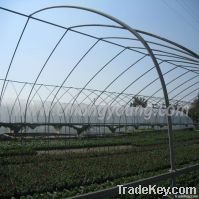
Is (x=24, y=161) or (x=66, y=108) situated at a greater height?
(x=66, y=108)

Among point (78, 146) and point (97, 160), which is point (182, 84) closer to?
point (78, 146)

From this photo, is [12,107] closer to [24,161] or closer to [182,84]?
[182,84]

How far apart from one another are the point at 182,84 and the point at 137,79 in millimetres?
5698

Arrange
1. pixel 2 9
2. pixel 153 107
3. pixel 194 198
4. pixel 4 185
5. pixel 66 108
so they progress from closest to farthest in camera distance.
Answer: pixel 194 198 → pixel 4 185 → pixel 2 9 → pixel 66 108 → pixel 153 107

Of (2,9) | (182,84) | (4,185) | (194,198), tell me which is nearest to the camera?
(194,198)

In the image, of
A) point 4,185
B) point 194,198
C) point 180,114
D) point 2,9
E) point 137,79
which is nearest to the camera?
point 194,198

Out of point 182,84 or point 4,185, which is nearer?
point 4,185

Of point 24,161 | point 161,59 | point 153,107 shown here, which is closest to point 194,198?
point 24,161

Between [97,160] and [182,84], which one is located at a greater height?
[182,84]

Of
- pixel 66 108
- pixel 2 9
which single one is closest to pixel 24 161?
pixel 2 9

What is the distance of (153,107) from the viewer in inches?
1289

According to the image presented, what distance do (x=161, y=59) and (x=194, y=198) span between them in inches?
443

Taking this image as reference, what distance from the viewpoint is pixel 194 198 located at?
6.20m

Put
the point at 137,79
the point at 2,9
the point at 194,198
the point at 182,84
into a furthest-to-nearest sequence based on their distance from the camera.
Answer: the point at 182,84
the point at 137,79
the point at 2,9
the point at 194,198
